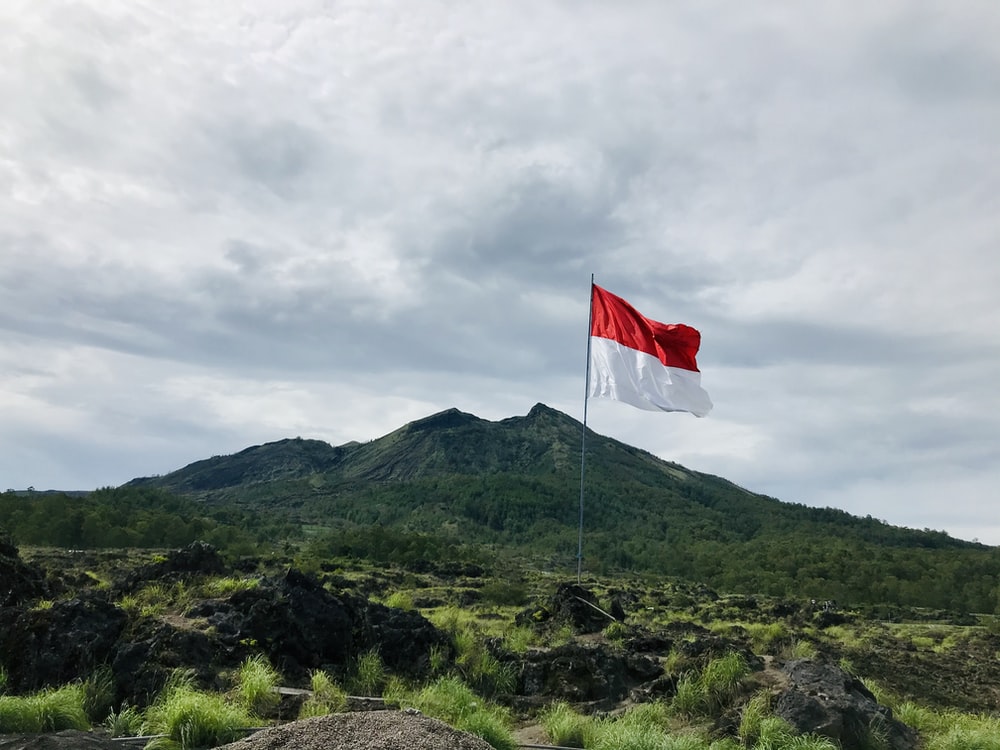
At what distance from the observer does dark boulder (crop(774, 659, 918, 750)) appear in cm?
903

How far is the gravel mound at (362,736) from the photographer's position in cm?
660

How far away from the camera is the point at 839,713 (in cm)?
916

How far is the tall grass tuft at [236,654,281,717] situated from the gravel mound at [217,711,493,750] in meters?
2.16

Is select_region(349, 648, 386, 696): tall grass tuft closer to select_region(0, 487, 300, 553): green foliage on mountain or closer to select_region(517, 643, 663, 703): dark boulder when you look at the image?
select_region(517, 643, 663, 703): dark boulder

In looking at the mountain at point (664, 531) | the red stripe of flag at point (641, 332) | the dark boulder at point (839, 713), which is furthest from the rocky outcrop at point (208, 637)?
the mountain at point (664, 531)

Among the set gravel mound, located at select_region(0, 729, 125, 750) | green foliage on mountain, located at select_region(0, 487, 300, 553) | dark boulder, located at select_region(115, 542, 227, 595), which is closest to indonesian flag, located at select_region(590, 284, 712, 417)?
dark boulder, located at select_region(115, 542, 227, 595)

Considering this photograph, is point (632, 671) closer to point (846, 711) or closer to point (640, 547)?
point (846, 711)

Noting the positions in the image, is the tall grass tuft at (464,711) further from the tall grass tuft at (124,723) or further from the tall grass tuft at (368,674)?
the tall grass tuft at (124,723)

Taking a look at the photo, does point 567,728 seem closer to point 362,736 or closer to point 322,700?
point 322,700

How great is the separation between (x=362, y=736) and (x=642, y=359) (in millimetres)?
12005

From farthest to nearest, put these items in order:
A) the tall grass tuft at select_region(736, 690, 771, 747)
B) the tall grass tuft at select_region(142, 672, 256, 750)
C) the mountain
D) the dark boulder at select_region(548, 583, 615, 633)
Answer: the mountain
the dark boulder at select_region(548, 583, 615, 633)
the tall grass tuft at select_region(736, 690, 771, 747)
the tall grass tuft at select_region(142, 672, 256, 750)

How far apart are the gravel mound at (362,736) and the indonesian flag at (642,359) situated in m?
10.4

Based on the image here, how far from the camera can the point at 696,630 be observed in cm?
2056

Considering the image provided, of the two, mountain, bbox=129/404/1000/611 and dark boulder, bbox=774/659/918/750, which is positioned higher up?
mountain, bbox=129/404/1000/611
